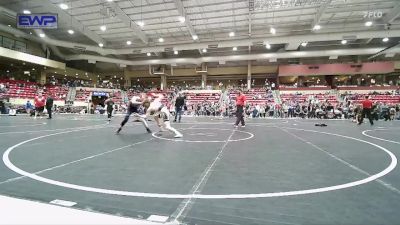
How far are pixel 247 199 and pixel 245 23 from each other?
2854 centimetres

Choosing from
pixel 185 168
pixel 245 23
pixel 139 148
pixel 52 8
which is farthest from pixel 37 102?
pixel 245 23

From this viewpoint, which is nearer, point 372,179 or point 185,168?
point 372,179

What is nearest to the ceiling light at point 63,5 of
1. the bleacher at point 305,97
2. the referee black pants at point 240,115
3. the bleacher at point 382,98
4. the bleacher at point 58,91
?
the bleacher at point 58,91

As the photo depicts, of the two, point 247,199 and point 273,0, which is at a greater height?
point 273,0

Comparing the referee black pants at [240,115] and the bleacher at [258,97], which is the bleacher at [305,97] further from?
the referee black pants at [240,115]

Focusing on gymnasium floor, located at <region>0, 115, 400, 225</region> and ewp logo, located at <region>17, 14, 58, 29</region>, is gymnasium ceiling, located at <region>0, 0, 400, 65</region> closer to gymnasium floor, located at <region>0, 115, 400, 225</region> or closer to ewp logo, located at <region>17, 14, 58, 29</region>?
ewp logo, located at <region>17, 14, 58, 29</region>

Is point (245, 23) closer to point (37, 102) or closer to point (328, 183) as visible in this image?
point (37, 102)

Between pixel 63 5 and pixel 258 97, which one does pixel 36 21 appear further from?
pixel 258 97

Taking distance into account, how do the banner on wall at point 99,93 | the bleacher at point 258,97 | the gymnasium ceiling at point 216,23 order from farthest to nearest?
the banner on wall at point 99,93 < the bleacher at point 258,97 < the gymnasium ceiling at point 216,23

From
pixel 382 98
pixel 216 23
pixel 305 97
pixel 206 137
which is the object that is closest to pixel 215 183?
pixel 206 137

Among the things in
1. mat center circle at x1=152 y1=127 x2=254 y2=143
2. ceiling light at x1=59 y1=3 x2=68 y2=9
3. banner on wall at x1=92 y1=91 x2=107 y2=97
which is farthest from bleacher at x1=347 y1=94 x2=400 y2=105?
banner on wall at x1=92 y1=91 x2=107 y2=97

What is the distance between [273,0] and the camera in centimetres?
2269

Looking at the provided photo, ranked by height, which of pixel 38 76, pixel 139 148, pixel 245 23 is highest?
pixel 245 23

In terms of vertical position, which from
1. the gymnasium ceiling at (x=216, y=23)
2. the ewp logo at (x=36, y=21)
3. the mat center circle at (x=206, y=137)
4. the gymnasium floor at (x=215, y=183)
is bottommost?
the mat center circle at (x=206, y=137)
